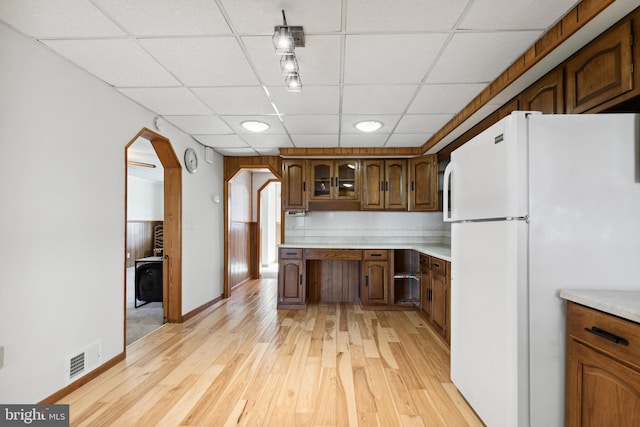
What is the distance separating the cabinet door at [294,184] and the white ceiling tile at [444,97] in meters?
2.02

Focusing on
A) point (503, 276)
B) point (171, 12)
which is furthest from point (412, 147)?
point (171, 12)

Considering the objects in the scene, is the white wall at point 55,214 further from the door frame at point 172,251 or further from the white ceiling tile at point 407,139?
the white ceiling tile at point 407,139

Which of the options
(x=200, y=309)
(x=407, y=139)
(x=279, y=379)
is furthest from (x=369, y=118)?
(x=200, y=309)

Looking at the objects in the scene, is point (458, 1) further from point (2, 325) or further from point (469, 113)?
point (2, 325)

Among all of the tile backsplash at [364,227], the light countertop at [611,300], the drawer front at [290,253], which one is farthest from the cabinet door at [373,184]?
the light countertop at [611,300]

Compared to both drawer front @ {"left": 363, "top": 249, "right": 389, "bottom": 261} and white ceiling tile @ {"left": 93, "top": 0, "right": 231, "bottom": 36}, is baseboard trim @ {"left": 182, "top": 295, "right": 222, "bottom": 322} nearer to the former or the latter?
drawer front @ {"left": 363, "top": 249, "right": 389, "bottom": 261}

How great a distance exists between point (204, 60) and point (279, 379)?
228 cm

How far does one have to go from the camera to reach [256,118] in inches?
129

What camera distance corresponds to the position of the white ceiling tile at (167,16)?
62.1 inches

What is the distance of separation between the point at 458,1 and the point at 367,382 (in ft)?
7.84

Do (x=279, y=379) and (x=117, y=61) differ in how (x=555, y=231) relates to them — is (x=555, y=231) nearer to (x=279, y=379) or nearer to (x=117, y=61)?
(x=279, y=379)

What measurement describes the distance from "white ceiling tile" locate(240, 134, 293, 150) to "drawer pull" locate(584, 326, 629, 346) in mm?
3342

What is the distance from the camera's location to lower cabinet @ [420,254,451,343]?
9.80 ft

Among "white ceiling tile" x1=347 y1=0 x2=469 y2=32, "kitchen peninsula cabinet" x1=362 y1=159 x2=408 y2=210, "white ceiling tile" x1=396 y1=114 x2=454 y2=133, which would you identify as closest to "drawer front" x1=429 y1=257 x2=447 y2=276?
"kitchen peninsula cabinet" x1=362 y1=159 x2=408 y2=210
